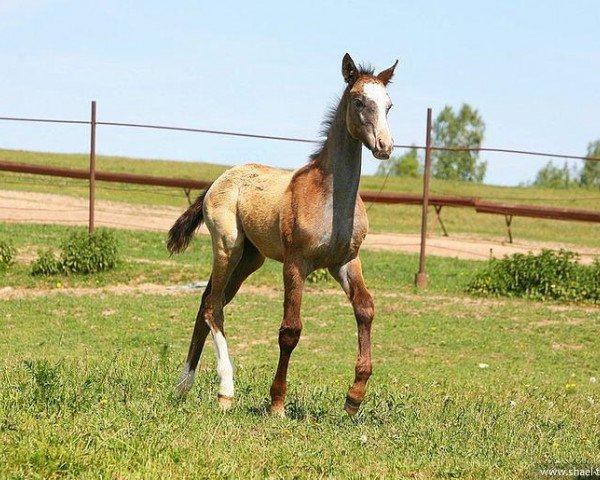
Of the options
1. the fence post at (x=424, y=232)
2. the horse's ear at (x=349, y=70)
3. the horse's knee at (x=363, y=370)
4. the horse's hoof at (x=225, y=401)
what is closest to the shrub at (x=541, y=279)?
the fence post at (x=424, y=232)

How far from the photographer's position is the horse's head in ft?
23.3

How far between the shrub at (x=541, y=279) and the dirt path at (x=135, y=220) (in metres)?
5.79

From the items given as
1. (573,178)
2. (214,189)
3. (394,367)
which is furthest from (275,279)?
(573,178)

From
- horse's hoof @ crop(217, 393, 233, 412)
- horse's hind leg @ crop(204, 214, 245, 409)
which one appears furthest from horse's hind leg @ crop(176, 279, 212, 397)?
horse's hoof @ crop(217, 393, 233, 412)

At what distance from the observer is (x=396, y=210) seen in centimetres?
3738

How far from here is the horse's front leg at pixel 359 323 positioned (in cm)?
749

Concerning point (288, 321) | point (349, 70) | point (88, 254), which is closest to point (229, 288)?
point (288, 321)

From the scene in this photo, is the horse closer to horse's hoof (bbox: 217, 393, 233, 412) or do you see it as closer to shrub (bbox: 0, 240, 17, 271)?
horse's hoof (bbox: 217, 393, 233, 412)

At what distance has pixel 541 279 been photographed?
53.8 feet

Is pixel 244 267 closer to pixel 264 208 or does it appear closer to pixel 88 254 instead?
pixel 264 208

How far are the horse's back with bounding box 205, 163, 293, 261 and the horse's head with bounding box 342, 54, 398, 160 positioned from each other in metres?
0.82

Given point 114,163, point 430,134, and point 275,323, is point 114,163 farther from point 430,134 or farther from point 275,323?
point 275,323

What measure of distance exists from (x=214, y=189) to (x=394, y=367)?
3.92 metres

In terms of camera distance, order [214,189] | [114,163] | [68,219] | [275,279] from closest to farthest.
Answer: [214,189] < [275,279] < [68,219] < [114,163]
